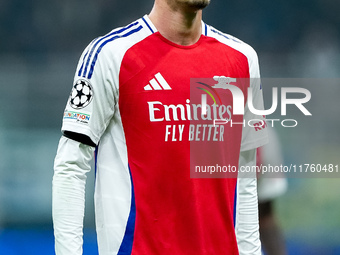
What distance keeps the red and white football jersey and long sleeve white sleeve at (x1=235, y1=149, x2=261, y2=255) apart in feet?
0.55

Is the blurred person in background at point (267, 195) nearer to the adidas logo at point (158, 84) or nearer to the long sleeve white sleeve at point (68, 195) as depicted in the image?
the adidas logo at point (158, 84)

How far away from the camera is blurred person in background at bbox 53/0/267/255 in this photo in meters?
1.98

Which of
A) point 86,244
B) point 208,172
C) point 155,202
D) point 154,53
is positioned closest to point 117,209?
point 155,202

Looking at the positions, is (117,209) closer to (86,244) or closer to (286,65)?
(86,244)

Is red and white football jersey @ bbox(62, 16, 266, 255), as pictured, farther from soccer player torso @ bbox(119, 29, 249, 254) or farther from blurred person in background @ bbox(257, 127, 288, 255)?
blurred person in background @ bbox(257, 127, 288, 255)

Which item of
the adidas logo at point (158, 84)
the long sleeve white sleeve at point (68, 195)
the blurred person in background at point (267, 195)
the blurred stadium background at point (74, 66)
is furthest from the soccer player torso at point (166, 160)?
the blurred stadium background at point (74, 66)

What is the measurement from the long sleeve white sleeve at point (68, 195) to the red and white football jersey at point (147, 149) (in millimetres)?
56

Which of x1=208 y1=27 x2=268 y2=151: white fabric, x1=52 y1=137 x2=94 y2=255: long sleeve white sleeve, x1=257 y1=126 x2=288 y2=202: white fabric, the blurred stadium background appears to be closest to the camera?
x1=52 y1=137 x2=94 y2=255: long sleeve white sleeve

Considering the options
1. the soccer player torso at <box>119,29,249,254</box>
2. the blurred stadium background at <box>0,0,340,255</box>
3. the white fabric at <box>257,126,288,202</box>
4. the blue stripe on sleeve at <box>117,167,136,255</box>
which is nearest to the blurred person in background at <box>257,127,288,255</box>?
the white fabric at <box>257,126,288,202</box>

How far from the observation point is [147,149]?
6.56 ft

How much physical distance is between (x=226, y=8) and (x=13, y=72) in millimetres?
1755

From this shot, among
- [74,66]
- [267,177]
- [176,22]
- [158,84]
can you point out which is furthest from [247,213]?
[74,66]

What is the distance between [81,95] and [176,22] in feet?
1.17

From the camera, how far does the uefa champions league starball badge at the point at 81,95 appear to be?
1.98 metres
